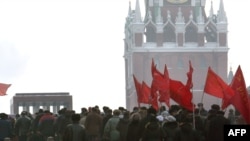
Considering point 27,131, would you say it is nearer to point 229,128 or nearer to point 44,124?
point 44,124

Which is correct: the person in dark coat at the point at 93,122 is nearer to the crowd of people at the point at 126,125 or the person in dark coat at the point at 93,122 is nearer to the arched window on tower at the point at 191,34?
the crowd of people at the point at 126,125

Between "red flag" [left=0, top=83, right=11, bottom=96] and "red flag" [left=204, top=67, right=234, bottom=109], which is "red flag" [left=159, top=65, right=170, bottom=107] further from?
"red flag" [left=0, top=83, right=11, bottom=96]

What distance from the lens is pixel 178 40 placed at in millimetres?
100562

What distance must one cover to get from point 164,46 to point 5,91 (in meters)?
72.4

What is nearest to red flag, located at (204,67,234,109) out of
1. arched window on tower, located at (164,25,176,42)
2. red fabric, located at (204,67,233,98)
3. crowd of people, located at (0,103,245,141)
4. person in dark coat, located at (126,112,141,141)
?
red fabric, located at (204,67,233,98)

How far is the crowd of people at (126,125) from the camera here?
17.8 metres

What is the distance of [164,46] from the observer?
3954 inches

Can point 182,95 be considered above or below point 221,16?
below

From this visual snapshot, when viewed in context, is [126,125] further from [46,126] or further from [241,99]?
[241,99]

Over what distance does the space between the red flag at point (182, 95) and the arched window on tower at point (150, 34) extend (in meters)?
79.0

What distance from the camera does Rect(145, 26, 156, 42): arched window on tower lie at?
101938mm

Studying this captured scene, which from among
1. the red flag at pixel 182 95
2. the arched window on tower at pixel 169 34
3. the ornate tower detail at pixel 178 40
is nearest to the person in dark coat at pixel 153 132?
the red flag at pixel 182 95

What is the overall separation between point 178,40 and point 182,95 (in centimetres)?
7938

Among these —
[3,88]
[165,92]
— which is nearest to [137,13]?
[3,88]
